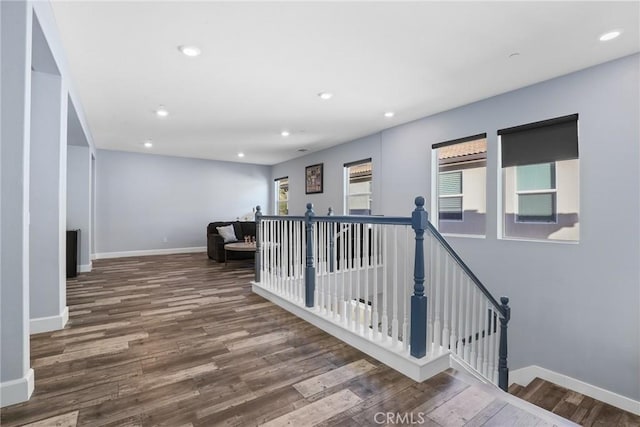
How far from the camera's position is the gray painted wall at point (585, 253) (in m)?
2.80

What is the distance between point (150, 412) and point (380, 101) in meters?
3.89

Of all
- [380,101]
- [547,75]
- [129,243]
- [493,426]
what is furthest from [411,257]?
[129,243]

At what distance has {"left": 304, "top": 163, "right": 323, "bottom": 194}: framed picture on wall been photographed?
725 cm

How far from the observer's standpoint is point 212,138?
6.05 m

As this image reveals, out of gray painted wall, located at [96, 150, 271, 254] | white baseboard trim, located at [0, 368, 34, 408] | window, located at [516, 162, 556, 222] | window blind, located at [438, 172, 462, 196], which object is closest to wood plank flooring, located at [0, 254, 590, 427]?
white baseboard trim, located at [0, 368, 34, 408]

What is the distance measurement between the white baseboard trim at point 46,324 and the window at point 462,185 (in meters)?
4.68

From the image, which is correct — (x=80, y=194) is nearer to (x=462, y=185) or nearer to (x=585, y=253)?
(x=462, y=185)

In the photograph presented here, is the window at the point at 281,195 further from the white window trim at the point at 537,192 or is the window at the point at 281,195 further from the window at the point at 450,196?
the white window trim at the point at 537,192

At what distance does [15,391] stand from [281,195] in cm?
770

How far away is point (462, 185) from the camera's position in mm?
4398

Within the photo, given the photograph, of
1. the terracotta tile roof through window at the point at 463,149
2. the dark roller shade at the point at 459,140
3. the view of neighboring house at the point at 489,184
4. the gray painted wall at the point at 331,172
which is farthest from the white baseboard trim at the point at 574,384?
the gray painted wall at the point at 331,172

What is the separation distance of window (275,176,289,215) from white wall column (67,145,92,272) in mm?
4633

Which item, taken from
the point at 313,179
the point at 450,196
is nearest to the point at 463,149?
the point at 450,196

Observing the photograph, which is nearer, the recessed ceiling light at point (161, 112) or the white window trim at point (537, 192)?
the white window trim at point (537, 192)
